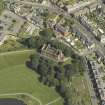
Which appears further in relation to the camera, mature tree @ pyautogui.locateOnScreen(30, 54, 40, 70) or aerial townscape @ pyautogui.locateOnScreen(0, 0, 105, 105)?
mature tree @ pyautogui.locateOnScreen(30, 54, 40, 70)

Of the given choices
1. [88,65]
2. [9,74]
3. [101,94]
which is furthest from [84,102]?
[9,74]

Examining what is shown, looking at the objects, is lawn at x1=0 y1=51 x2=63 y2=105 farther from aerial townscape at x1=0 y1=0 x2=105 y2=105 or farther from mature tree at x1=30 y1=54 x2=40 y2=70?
mature tree at x1=30 y1=54 x2=40 y2=70

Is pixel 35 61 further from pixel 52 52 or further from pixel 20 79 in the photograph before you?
pixel 20 79

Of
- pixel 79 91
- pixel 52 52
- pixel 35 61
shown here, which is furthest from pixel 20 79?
pixel 79 91

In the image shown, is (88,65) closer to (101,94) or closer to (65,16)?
(101,94)

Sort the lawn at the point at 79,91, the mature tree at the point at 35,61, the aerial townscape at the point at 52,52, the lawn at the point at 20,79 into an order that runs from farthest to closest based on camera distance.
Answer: the mature tree at the point at 35,61 < the lawn at the point at 20,79 < the aerial townscape at the point at 52,52 < the lawn at the point at 79,91

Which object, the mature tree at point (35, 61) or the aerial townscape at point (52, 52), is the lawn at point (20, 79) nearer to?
the aerial townscape at point (52, 52)

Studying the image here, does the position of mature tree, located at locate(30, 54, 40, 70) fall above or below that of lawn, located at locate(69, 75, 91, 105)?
above

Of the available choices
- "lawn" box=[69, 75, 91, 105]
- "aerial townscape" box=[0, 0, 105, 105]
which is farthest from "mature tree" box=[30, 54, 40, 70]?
"lawn" box=[69, 75, 91, 105]

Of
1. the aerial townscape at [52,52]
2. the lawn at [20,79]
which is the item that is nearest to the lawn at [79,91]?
the aerial townscape at [52,52]
